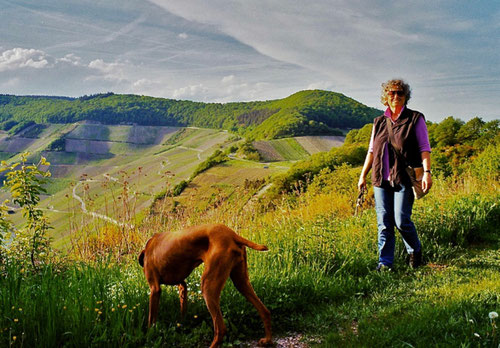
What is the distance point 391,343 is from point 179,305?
64.8 inches

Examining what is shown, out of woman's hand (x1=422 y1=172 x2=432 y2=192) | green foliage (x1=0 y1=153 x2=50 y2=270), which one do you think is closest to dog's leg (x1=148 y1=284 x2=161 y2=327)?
green foliage (x1=0 y1=153 x2=50 y2=270)

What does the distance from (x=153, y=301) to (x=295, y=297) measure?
1.37m

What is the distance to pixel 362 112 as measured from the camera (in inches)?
2854

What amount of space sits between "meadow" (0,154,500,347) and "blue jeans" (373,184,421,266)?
23 cm

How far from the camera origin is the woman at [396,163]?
165 inches

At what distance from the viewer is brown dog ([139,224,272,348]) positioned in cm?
247

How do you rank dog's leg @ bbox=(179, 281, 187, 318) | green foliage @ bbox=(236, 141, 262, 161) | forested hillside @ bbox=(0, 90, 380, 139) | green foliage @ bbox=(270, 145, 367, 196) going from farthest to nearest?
forested hillside @ bbox=(0, 90, 380, 139)
green foliage @ bbox=(236, 141, 262, 161)
green foliage @ bbox=(270, 145, 367, 196)
dog's leg @ bbox=(179, 281, 187, 318)

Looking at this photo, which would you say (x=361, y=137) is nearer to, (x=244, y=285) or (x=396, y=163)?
(x=396, y=163)

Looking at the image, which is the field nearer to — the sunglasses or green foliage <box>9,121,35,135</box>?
the sunglasses

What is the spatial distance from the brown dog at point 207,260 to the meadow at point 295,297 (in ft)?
1.46

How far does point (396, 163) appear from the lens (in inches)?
169

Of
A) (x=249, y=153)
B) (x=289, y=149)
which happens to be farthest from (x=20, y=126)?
(x=289, y=149)

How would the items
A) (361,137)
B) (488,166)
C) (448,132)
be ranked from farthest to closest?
(361,137)
(448,132)
(488,166)

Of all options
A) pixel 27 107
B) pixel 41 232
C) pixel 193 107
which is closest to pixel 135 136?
pixel 193 107
